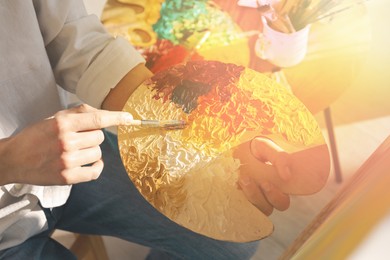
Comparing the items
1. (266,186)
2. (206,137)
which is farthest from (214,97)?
(266,186)

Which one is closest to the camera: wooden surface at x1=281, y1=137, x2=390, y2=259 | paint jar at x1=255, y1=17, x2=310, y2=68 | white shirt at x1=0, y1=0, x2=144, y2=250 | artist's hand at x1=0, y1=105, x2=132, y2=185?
wooden surface at x1=281, y1=137, x2=390, y2=259

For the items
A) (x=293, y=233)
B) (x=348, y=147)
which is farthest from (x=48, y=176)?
(x=348, y=147)

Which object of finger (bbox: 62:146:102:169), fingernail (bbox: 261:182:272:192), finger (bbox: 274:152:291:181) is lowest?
fingernail (bbox: 261:182:272:192)

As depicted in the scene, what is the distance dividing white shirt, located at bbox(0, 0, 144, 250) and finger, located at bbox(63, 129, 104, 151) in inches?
7.2

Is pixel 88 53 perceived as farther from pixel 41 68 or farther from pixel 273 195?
pixel 273 195

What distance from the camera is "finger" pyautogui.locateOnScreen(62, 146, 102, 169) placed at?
0.57 m

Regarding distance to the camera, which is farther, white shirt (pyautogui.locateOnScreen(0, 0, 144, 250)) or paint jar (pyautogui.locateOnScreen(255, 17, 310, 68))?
paint jar (pyautogui.locateOnScreen(255, 17, 310, 68))

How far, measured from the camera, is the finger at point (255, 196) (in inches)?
25.5

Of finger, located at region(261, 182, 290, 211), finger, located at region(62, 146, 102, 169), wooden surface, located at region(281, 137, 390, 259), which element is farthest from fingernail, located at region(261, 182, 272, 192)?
finger, located at region(62, 146, 102, 169)

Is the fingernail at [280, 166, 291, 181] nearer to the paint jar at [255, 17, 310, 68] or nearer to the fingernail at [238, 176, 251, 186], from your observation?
the fingernail at [238, 176, 251, 186]

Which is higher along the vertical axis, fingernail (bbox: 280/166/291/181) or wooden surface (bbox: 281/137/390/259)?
wooden surface (bbox: 281/137/390/259)

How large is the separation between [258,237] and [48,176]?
290mm

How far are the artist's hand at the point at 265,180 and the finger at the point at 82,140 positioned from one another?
0.22 meters

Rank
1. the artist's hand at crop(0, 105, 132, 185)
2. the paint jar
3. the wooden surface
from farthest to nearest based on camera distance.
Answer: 1. the paint jar
2. the artist's hand at crop(0, 105, 132, 185)
3. the wooden surface
